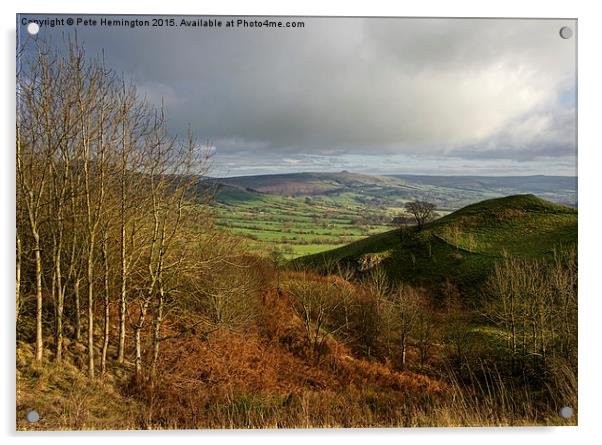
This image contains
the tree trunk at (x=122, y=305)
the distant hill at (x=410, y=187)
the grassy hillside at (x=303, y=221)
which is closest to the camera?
the tree trunk at (x=122, y=305)

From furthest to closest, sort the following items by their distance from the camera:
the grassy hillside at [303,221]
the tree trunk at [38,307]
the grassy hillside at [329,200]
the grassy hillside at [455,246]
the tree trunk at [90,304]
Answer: the grassy hillside at [455,246] < the grassy hillside at [303,221] < the grassy hillside at [329,200] < the tree trunk at [90,304] < the tree trunk at [38,307]

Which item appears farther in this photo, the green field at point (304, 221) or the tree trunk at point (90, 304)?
the green field at point (304, 221)

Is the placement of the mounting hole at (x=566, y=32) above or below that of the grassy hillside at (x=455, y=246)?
above

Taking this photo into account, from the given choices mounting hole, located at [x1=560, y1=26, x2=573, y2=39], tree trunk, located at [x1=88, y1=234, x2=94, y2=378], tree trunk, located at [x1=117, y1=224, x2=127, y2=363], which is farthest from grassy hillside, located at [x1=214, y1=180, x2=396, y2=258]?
mounting hole, located at [x1=560, y1=26, x2=573, y2=39]

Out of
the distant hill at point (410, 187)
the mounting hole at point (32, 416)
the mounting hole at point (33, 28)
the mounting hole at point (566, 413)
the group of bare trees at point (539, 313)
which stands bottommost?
the mounting hole at point (566, 413)

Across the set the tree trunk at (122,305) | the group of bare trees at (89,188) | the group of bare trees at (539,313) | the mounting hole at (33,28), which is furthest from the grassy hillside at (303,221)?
the group of bare trees at (539,313)

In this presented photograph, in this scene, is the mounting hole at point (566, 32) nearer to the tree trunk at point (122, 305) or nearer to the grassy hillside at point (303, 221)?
the grassy hillside at point (303, 221)

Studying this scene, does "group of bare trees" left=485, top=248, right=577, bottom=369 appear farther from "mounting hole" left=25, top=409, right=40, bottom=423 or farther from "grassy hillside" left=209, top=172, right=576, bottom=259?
"mounting hole" left=25, top=409, right=40, bottom=423

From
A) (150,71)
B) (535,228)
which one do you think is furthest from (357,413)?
(535,228)
